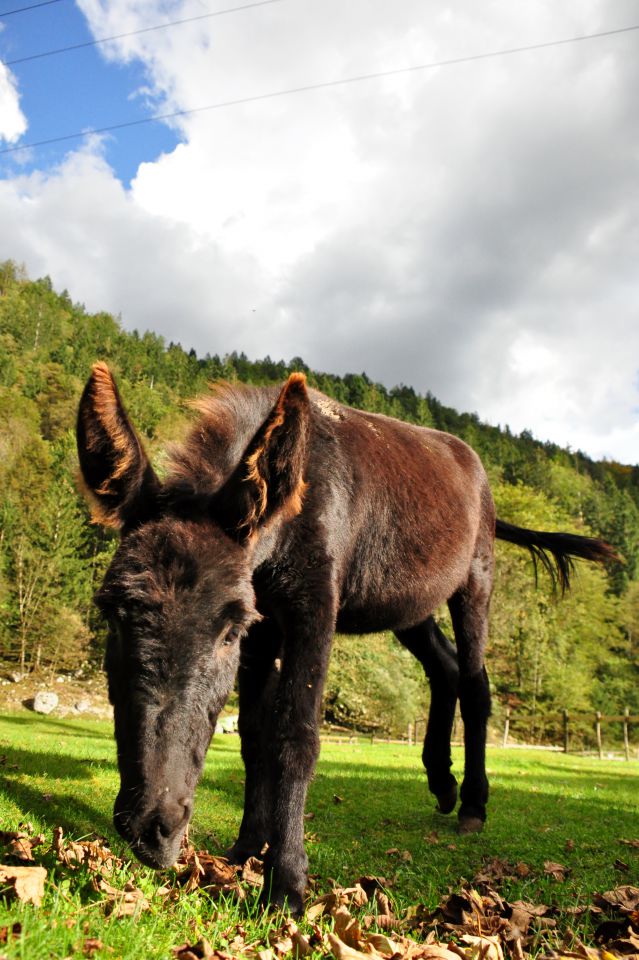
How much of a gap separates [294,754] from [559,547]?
5.87 m

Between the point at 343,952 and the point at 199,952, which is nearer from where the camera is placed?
the point at 199,952

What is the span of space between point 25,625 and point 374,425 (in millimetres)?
38906

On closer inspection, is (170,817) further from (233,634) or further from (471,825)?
(471,825)

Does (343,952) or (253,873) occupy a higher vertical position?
(343,952)

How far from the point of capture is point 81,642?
40.6 meters

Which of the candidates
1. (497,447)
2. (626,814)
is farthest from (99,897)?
(497,447)

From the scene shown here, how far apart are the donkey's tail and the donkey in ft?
9.77

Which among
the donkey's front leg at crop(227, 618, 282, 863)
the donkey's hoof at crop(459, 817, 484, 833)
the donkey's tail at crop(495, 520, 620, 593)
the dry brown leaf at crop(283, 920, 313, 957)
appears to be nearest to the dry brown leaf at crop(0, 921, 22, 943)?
the dry brown leaf at crop(283, 920, 313, 957)

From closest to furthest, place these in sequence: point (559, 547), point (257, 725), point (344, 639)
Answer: point (257, 725) < point (559, 547) < point (344, 639)

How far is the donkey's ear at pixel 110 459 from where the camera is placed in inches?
126

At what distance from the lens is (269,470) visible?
3.27m

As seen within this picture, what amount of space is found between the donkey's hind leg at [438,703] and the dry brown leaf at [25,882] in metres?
4.51

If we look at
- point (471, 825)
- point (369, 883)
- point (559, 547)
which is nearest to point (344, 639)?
point (559, 547)

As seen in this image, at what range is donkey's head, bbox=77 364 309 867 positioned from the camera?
2.52m
